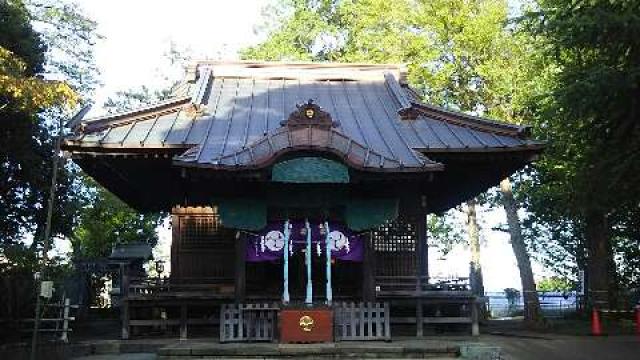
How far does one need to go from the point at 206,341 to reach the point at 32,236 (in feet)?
74.1

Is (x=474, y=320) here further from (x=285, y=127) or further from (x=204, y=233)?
(x=204, y=233)

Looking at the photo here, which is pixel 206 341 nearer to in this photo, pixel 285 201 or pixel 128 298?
pixel 128 298

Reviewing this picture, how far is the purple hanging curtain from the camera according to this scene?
14.7 meters

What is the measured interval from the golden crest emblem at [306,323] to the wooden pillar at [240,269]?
228 centimetres

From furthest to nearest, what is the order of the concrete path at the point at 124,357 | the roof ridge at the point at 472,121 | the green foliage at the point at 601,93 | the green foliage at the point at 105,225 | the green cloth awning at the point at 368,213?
the green foliage at the point at 105,225
the roof ridge at the point at 472,121
the green cloth awning at the point at 368,213
the concrete path at the point at 124,357
the green foliage at the point at 601,93

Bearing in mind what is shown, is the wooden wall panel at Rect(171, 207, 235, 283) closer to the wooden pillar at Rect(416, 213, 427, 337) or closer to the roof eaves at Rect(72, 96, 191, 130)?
the roof eaves at Rect(72, 96, 191, 130)

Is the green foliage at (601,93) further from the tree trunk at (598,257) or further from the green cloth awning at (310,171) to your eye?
the tree trunk at (598,257)

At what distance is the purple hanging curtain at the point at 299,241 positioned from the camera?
48.1 feet

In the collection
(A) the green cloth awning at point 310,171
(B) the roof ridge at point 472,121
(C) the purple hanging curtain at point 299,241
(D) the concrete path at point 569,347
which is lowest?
(D) the concrete path at point 569,347

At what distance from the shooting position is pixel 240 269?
14828mm

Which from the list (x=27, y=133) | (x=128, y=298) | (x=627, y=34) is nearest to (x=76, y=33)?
(x=27, y=133)

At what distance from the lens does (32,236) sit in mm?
33156

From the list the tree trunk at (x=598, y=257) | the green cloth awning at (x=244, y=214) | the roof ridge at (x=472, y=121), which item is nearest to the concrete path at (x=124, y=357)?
the green cloth awning at (x=244, y=214)

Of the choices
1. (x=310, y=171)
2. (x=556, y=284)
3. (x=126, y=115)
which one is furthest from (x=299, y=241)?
(x=556, y=284)
